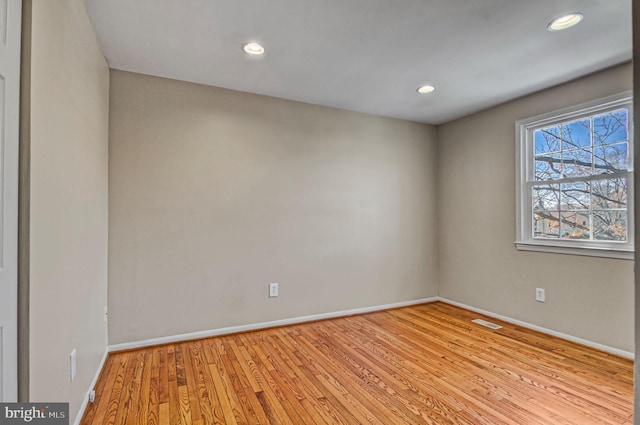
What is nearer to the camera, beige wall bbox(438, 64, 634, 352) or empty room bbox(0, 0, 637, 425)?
empty room bbox(0, 0, 637, 425)

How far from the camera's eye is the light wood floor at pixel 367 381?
71.1 inches

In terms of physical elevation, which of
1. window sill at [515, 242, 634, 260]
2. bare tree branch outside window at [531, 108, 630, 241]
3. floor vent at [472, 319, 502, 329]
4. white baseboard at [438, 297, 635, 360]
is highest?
bare tree branch outside window at [531, 108, 630, 241]

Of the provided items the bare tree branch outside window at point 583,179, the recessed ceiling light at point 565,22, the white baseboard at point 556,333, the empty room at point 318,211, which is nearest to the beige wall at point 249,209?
the empty room at point 318,211

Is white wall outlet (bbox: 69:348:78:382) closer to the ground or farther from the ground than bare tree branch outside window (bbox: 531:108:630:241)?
closer to the ground

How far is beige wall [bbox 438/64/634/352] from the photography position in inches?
104

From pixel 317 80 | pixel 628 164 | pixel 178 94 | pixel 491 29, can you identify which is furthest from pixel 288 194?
pixel 628 164

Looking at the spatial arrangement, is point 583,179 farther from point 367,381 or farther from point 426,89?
point 367,381

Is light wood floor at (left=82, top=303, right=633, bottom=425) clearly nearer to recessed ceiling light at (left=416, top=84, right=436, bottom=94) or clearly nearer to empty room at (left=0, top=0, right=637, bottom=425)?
empty room at (left=0, top=0, right=637, bottom=425)

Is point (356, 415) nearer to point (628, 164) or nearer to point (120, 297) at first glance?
point (120, 297)

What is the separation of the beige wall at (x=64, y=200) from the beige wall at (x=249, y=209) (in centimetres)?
40

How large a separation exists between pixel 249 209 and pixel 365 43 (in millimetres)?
1794

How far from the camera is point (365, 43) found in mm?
2266

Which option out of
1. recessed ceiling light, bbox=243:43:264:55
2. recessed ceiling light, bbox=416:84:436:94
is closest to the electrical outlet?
recessed ceiling light, bbox=243:43:264:55

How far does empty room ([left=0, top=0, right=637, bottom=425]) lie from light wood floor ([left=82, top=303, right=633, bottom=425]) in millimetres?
20
